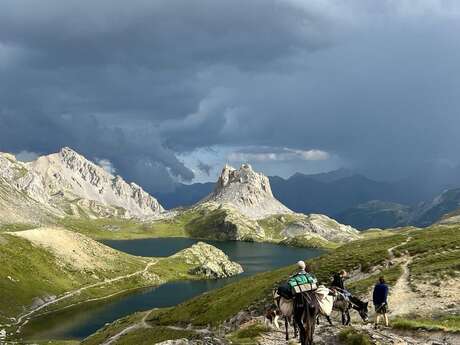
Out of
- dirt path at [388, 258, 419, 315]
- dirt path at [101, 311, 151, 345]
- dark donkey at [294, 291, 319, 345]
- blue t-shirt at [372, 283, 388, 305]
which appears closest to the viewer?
dark donkey at [294, 291, 319, 345]

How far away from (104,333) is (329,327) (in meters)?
85.1

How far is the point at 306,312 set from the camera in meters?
23.6

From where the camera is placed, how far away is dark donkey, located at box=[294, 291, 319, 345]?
23547 millimetres

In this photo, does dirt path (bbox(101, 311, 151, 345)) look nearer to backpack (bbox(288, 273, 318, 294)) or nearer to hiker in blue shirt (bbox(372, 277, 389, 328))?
hiker in blue shirt (bbox(372, 277, 389, 328))

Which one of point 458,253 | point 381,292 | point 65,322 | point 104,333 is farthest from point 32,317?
point 381,292

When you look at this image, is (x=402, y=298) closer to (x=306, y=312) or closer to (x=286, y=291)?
(x=306, y=312)

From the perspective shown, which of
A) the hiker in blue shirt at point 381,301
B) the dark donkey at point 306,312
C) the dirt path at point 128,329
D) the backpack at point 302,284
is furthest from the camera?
the dirt path at point 128,329

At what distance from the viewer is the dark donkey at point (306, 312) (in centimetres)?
2355

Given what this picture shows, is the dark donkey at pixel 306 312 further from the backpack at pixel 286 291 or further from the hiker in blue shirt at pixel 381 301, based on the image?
the hiker in blue shirt at pixel 381 301

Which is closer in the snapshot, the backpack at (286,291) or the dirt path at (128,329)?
the backpack at (286,291)

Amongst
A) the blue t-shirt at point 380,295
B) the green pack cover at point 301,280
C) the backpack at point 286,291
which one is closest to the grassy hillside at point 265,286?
the blue t-shirt at point 380,295

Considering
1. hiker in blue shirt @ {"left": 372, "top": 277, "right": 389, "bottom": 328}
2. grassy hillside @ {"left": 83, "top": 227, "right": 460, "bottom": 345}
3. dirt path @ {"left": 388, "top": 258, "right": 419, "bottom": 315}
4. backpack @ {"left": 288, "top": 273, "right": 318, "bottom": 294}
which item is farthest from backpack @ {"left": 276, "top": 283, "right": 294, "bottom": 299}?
grassy hillside @ {"left": 83, "top": 227, "right": 460, "bottom": 345}

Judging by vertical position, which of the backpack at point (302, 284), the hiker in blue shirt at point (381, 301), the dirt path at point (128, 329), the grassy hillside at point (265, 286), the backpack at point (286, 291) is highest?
the backpack at point (302, 284)

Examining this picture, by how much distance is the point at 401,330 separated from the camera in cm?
3675
